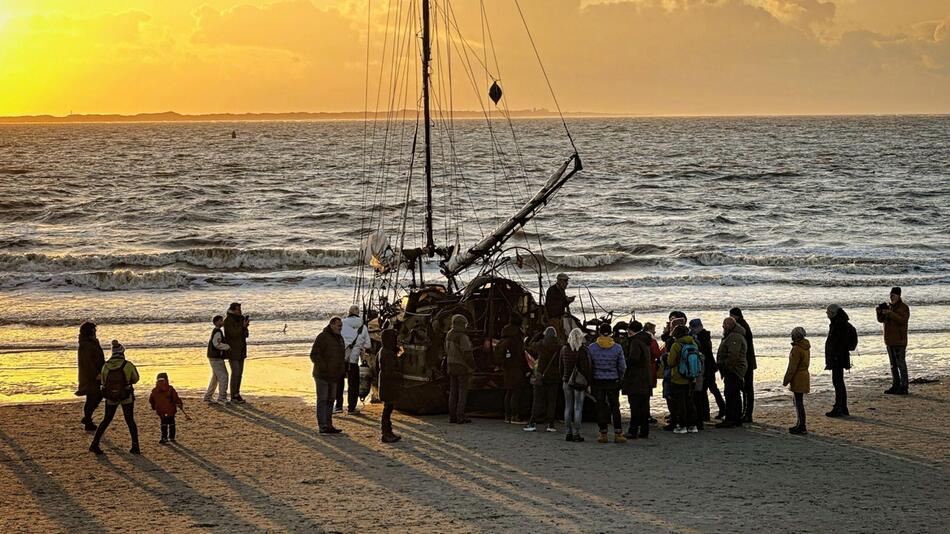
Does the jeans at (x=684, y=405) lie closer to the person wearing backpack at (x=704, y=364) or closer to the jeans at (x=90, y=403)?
the person wearing backpack at (x=704, y=364)

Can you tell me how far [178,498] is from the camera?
11.5m

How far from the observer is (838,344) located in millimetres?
15250

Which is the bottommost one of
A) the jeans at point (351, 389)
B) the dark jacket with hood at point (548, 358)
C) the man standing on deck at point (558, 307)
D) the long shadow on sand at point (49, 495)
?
the long shadow on sand at point (49, 495)

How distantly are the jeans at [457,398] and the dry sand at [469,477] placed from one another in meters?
0.28

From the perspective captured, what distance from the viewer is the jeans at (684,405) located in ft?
47.7

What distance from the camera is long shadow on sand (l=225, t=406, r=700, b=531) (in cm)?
1075

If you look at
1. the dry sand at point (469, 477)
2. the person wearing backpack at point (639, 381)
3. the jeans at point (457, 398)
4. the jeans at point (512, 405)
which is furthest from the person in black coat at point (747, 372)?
the jeans at point (457, 398)

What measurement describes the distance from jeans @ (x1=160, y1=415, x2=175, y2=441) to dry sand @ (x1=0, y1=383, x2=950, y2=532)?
0.81 feet

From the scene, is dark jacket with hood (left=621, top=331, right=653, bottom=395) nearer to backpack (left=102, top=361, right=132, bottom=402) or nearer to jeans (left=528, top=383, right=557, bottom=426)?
jeans (left=528, top=383, right=557, bottom=426)

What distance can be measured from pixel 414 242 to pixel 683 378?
18943 millimetres

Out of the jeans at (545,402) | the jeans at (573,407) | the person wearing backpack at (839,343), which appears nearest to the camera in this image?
the jeans at (573,407)

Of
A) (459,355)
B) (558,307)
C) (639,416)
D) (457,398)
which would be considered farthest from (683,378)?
(457,398)

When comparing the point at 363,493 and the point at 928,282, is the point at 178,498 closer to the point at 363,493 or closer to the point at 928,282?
the point at 363,493

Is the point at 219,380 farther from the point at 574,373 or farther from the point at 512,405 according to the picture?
the point at 574,373
